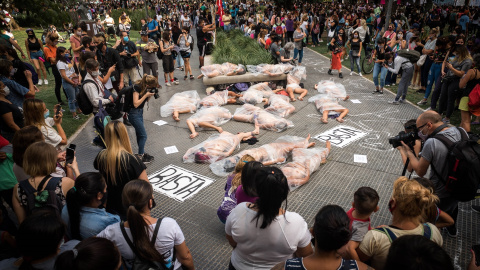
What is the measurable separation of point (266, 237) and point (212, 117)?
5.21 meters

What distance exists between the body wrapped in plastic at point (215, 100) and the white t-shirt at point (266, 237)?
610cm

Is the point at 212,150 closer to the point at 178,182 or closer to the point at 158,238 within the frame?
the point at 178,182

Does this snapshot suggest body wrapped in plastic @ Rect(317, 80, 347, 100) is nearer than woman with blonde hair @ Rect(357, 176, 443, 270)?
No

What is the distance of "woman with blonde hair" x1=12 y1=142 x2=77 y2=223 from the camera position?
8.75 ft

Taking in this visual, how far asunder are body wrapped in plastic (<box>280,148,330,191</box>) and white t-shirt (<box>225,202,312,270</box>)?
254cm

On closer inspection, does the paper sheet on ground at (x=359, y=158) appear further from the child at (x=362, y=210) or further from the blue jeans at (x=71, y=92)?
the blue jeans at (x=71, y=92)

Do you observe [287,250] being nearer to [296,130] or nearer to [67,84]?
[296,130]

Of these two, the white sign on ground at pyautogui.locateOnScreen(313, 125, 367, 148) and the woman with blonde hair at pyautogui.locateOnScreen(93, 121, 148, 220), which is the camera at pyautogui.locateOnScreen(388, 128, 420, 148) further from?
the woman with blonde hair at pyautogui.locateOnScreen(93, 121, 148, 220)

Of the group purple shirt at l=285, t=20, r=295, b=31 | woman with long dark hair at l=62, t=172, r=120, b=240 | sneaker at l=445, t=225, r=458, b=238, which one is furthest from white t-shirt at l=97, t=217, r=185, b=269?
purple shirt at l=285, t=20, r=295, b=31

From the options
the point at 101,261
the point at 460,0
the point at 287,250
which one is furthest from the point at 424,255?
the point at 460,0

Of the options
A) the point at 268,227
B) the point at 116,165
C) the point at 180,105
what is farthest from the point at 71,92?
the point at 268,227

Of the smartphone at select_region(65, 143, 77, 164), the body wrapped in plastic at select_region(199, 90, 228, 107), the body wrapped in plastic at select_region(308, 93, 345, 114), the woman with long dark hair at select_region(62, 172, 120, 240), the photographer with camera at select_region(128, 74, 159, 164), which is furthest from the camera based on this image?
the body wrapped in plastic at select_region(199, 90, 228, 107)

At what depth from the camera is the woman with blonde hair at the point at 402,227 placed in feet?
7.43

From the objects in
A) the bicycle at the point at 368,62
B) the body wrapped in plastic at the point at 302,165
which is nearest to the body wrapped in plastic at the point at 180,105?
the body wrapped in plastic at the point at 302,165
